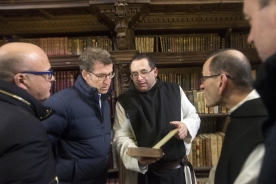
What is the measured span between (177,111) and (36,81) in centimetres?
98

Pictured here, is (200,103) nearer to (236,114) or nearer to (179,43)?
(179,43)

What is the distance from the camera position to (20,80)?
3.31 feet

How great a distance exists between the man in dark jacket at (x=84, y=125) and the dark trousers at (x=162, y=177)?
0.27 meters

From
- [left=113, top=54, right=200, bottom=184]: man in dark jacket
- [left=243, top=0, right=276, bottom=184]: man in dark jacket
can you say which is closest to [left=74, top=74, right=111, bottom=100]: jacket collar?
[left=113, top=54, right=200, bottom=184]: man in dark jacket

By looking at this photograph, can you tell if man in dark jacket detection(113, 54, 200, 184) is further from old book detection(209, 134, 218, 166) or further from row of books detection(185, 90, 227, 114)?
old book detection(209, 134, 218, 166)

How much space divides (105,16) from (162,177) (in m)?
1.25

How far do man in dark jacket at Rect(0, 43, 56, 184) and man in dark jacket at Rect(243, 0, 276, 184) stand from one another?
714mm

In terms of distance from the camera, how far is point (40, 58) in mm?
1065

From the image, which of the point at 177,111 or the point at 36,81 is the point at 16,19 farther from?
the point at 177,111

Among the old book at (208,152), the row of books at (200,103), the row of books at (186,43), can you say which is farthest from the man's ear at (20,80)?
the old book at (208,152)

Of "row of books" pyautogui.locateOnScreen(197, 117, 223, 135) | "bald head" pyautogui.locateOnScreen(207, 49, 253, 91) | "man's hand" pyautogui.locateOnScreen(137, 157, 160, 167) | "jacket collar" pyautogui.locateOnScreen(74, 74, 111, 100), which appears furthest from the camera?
"row of books" pyautogui.locateOnScreen(197, 117, 223, 135)

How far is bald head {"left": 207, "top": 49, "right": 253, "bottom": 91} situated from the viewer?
103cm

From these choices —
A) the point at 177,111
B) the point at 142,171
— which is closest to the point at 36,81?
the point at 142,171

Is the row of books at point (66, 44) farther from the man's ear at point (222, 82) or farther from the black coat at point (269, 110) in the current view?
the black coat at point (269, 110)
